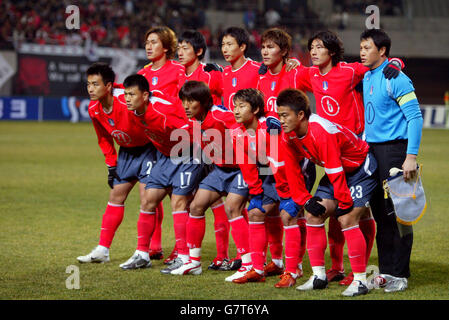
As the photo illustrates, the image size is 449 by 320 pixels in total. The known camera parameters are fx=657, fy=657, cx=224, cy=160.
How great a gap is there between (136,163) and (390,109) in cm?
263

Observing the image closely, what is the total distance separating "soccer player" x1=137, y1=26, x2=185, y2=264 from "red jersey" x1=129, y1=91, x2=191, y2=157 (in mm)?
732

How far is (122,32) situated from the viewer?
29969mm

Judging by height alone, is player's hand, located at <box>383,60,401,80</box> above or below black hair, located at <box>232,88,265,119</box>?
above

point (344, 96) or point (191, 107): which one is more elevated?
point (344, 96)

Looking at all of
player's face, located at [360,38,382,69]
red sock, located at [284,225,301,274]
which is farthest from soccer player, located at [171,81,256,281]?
player's face, located at [360,38,382,69]

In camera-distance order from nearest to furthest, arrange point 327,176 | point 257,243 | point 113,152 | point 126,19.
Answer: point 327,176
point 257,243
point 113,152
point 126,19

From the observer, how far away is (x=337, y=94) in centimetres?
578

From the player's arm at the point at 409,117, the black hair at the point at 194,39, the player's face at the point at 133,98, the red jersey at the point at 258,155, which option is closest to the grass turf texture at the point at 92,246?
the red jersey at the point at 258,155

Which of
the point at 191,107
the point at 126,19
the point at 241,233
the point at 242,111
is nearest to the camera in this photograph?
the point at 242,111

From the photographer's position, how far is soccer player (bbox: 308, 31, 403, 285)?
5.77m

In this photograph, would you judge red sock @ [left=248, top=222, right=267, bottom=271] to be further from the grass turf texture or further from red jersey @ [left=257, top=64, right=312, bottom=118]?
red jersey @ [left=257, top=64, right=312, bottom=118]

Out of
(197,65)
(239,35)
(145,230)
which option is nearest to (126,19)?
(197,65)

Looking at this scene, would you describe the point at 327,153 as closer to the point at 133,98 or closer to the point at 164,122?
the point at 164,122
